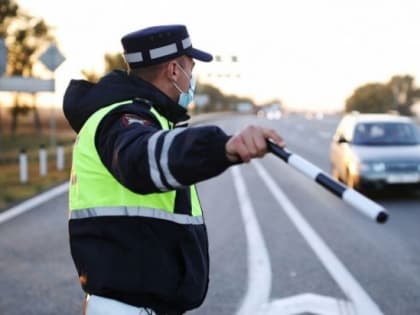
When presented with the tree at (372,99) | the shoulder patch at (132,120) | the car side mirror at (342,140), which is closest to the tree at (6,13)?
the car side mirror at (342,140)

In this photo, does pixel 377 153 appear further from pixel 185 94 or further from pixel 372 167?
pixel 185 94

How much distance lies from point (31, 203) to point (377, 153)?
652 cm

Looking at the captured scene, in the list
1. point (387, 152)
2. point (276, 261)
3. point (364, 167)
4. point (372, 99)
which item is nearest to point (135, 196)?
point (276, 261)

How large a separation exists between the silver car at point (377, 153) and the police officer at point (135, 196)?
1058 centimetres

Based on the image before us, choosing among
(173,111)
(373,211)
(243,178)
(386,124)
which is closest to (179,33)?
(173,111)

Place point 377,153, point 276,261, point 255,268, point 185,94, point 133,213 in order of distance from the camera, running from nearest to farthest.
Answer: point 133,213 < point 185,94 < point 255,268 < point 276,261 < point 377,153

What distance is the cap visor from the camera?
243 centimetres

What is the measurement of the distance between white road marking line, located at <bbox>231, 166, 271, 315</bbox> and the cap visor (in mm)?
3284

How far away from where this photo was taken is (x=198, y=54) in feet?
8.20

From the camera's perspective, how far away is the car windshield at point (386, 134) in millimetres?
13688

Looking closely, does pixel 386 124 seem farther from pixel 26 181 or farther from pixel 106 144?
pixel 106 144

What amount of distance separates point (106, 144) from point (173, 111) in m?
0.37

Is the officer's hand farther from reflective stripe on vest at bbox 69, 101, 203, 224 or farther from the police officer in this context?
reflective stripe on vest at bbox 69, 101, 203, 224

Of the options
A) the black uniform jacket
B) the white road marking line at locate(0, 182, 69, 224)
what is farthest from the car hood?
the black uniform jacket
